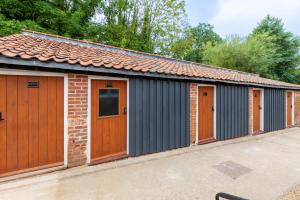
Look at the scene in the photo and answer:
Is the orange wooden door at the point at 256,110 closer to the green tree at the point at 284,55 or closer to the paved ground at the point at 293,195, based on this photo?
the paved ground at the point at 293,195

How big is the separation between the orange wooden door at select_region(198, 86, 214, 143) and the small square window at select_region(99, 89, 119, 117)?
3.28m

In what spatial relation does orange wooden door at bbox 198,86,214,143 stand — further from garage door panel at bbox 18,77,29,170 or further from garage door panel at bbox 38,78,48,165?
garage door panel at bbox 18,77,29,170

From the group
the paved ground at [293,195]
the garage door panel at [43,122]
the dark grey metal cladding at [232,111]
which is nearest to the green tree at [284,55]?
the dark grey metal cladding at [232,111]

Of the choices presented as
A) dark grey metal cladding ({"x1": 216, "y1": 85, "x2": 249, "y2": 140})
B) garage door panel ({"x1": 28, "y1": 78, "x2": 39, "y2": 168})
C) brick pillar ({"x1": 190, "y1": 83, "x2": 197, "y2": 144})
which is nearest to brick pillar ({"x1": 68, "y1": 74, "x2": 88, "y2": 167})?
garage door panel ({"x1": 28, "y1": 78, "x2": 39, "y2": 168})

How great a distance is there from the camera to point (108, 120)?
5.02m

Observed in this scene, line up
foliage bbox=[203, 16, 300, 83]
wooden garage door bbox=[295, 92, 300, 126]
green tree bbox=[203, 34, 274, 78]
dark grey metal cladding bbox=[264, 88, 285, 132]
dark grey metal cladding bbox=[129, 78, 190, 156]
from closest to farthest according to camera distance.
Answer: dark grey metal cladding bbox=[129, 78, 190, 156] → dark grey metal cladding bbox=[264, 88, 285, 132] → wooden garage door bbox=[295, 92, 300, 126] → green tree bbox=[203, 34, 274, 78] → foliage bbox=[203, 16, 300, 83]

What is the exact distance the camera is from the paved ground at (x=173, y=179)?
3.38m

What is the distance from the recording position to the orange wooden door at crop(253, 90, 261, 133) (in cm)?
942

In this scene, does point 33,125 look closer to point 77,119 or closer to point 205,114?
point 77,119

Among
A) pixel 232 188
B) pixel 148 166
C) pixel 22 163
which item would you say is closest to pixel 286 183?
pixel 232 188

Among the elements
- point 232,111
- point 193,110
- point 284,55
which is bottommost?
point 232,111

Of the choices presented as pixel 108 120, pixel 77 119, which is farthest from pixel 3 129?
pixel 108 120

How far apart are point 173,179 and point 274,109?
8.98m

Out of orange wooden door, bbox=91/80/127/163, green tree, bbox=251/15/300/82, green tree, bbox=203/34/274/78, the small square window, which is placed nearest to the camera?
orange wooden door, bbox=91/80/127/163
